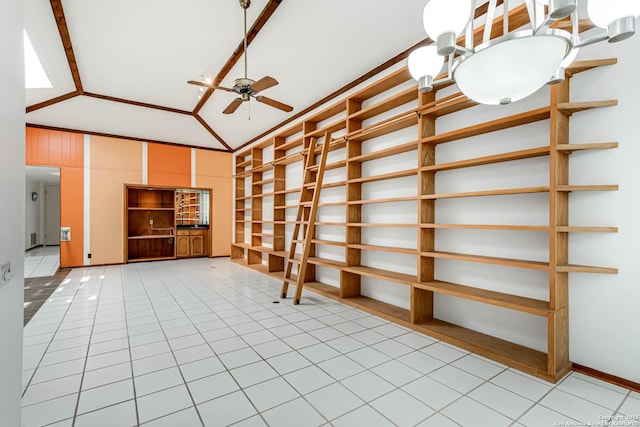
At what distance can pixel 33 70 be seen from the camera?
479 cm

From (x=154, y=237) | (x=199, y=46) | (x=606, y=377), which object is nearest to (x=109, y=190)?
(x=154, y=237)

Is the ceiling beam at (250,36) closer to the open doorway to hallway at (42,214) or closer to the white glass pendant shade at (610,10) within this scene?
the white glass pendant shade at (610,10)

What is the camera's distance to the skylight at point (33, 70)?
4250 millimetres

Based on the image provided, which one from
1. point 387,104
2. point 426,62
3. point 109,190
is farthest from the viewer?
point 109,190

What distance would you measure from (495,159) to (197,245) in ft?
26.7

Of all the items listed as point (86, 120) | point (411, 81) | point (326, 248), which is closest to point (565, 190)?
point (411, 81)

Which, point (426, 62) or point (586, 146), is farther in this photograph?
point (586, 146)

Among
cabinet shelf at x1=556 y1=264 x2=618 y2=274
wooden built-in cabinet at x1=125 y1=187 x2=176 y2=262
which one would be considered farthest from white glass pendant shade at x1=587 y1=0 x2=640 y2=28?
wooden built-in cabinet at x1=125 y1=187 x2=176 y2=262

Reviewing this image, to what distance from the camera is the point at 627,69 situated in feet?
7.15

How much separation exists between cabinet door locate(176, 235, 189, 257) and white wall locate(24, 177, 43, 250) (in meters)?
6.26

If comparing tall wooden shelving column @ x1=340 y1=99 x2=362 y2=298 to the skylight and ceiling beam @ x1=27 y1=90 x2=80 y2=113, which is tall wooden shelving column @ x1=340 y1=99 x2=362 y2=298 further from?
ceiling beam @ x1=27 y1=90 x2=80 y2=113

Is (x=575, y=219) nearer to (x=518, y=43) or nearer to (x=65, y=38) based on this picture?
(x=518, y=43)

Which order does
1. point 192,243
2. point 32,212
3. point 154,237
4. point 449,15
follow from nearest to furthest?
point 449,15 → point 154,237 → point 192,243 → point 32,212

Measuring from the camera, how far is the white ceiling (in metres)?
3.48
